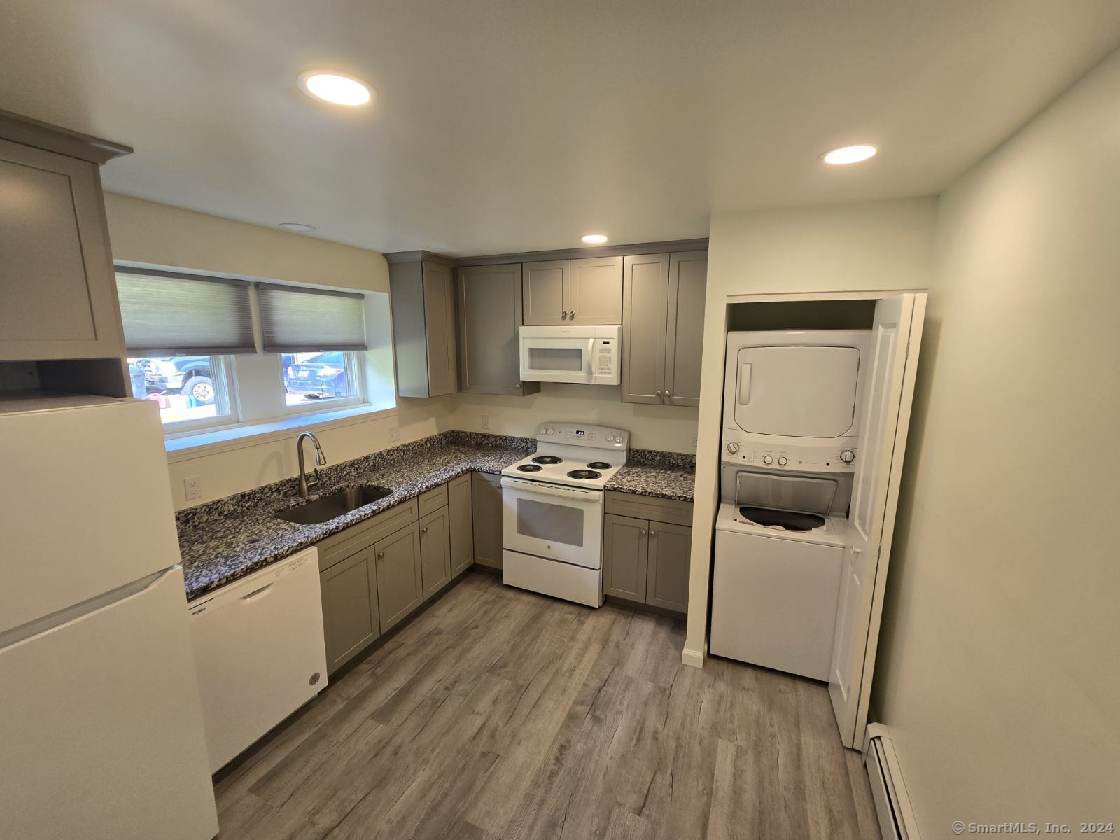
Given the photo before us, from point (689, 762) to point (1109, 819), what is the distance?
1417 mm

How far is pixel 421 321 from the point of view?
3199 mm

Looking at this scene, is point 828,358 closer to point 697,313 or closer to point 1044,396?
point 697,313

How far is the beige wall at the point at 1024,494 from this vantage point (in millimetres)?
894

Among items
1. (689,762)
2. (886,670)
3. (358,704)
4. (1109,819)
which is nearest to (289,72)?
(1109,819)

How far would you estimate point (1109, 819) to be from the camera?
81 cm

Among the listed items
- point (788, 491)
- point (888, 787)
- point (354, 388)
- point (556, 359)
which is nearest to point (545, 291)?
point (556, 359)

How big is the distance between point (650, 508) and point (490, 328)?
5.66ft

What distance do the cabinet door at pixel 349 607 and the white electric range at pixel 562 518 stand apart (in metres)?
0.97

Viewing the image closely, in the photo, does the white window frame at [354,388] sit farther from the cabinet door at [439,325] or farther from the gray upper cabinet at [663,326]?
the gray upper cabinet at [663,326]

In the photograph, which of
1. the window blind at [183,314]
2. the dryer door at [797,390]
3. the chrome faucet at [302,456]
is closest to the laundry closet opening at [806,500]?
the dryer door at [797,390]

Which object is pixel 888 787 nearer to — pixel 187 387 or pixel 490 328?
pixel 490 328

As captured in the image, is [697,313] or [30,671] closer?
[30,671]

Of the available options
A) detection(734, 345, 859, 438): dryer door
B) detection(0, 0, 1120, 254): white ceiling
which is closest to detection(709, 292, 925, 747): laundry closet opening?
detection(734, 345, 859, 438): dryer door

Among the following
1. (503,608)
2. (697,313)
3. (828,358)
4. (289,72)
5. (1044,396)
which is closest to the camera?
(289,72)
